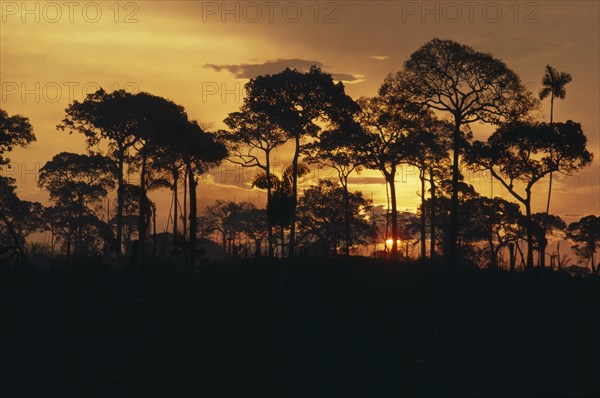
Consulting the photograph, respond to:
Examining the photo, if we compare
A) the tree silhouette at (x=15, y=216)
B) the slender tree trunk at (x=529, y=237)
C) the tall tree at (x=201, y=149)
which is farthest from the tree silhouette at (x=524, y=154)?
the tree silhouette at (x=15, y=216)

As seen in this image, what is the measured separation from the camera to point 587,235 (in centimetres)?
9219

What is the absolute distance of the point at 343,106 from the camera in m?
55.2

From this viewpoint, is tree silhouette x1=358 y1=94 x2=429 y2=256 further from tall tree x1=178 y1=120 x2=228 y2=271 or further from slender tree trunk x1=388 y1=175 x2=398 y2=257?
tall tree x1=178 y1=120 x2=228 y2=271

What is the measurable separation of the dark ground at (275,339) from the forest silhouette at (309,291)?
98mm

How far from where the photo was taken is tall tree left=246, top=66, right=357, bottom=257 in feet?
175

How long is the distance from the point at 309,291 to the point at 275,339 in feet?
24.5

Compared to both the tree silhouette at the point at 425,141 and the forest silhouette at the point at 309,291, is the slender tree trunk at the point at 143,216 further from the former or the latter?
the tree silhouette at the point at 425,141

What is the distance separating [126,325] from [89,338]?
163cm

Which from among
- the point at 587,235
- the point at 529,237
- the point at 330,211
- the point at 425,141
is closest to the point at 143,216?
the point at 425,141

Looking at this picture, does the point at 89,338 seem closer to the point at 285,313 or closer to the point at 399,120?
the point at 285,313

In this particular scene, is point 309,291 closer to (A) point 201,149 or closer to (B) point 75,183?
(A) point 201,149

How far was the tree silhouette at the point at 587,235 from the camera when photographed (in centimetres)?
9200

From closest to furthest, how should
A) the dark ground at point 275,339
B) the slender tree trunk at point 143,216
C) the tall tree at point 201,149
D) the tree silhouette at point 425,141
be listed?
1. the dark ground at point 275,339
2. the slender tree trunk at point 143,216
3. the tall tree at point 201,149
4. the tree silhouette at point 425,141

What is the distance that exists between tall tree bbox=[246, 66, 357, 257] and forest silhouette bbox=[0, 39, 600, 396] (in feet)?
0.41
